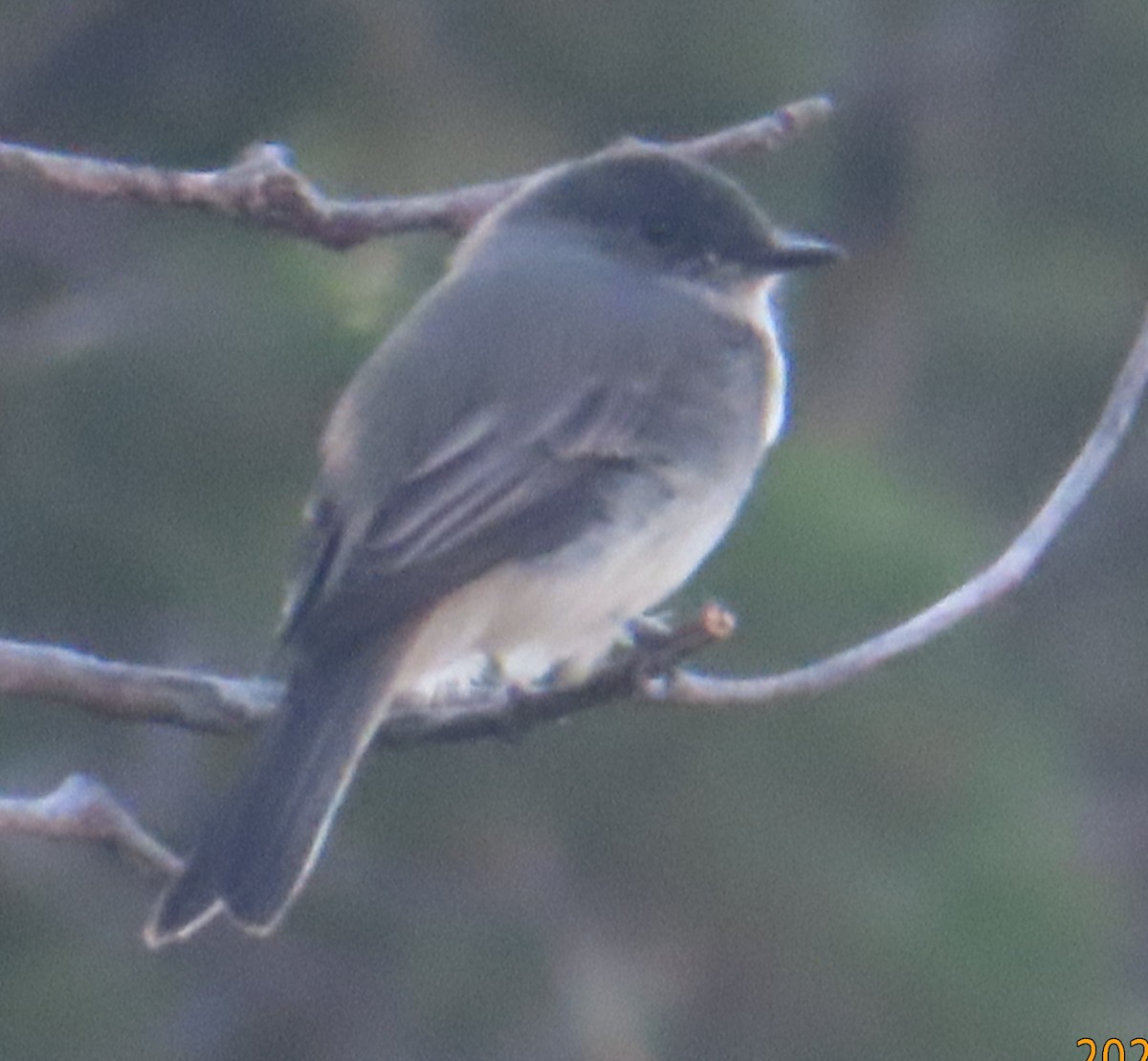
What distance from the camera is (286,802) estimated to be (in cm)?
354

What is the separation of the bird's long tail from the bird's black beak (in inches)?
33.8

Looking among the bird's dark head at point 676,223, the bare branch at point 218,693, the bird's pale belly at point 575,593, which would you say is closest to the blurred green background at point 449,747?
the bird's dark head at point 676,223

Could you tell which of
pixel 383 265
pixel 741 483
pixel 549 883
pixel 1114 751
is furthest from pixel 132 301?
pixel 1114 751

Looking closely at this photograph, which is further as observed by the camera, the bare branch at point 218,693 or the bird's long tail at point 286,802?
the bird's long tail at point 286,802

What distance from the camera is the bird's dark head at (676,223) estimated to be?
4238 mm

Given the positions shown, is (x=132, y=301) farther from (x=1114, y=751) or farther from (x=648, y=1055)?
(x=1114, y=751)

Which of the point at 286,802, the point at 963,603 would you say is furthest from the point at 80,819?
the point at 963,603

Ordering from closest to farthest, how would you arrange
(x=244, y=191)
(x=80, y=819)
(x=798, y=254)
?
(x=80, y=819), (x=244, y=191), (x=798, y=254)

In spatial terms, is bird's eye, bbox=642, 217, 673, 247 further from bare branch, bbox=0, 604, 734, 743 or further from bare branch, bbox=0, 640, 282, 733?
bare branch, bbox=0, 640, 282, 733

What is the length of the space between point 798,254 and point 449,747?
1.86 m

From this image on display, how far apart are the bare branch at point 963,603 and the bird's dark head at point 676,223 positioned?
2.41 ft

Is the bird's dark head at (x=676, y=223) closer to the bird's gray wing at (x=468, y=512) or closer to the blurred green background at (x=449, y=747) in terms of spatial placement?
the bird's gray wing at (x=468, y=512)

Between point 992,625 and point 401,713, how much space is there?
15.3 feet

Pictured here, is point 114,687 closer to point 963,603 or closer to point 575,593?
point 575,593
